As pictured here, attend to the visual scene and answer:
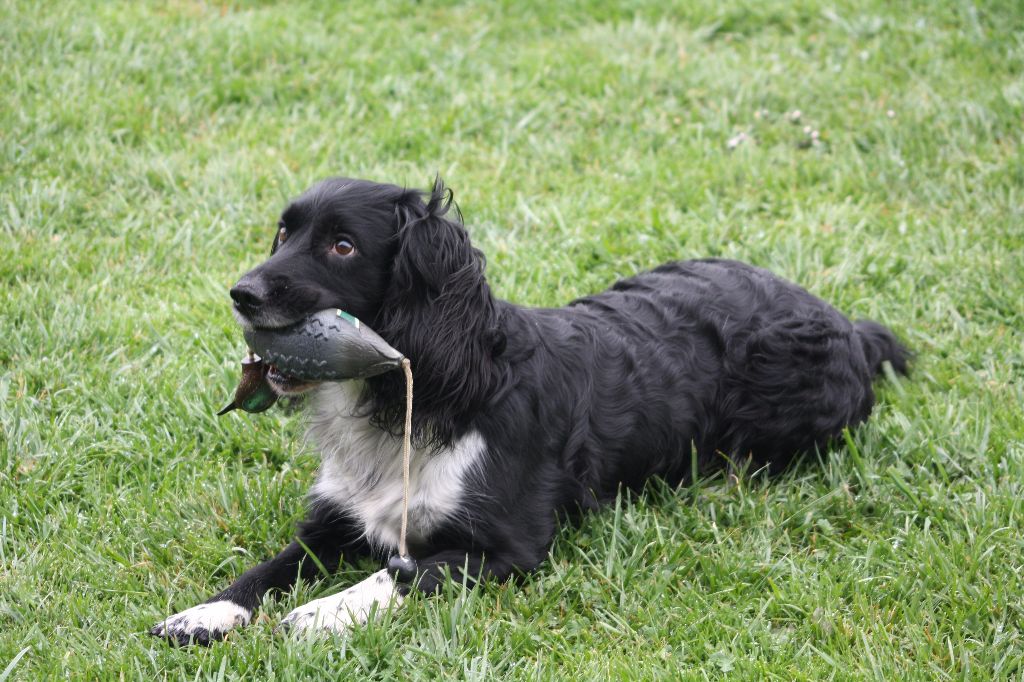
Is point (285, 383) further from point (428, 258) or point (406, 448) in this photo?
point (428, 258)

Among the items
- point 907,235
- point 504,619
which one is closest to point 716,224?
point 907,235

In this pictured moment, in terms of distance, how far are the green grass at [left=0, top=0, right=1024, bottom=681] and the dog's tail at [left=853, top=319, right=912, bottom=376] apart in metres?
Answer: 0.12

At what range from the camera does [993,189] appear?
6.21 metres

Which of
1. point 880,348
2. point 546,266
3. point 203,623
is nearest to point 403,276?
point 203,623

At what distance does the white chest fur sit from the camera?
11.3 ft

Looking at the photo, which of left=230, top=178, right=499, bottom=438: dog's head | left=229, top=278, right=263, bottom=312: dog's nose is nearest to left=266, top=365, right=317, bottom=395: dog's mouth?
left=230, top=178, right=499, bottom=438: dog's head

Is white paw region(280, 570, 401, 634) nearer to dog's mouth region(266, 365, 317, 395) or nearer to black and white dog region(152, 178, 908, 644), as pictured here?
black and white dog region(152, 178, 908, 644)

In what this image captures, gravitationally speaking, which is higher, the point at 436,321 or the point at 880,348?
the point at 436,321

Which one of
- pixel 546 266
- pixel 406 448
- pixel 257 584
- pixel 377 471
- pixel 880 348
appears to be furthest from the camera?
pixel 546 266

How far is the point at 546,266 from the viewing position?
17.9ft

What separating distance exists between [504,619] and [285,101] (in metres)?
4.68

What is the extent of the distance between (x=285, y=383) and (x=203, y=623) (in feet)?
2.45

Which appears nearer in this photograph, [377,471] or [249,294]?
[249,294]

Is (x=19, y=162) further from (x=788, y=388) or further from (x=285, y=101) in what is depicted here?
(x=788, y=388)
